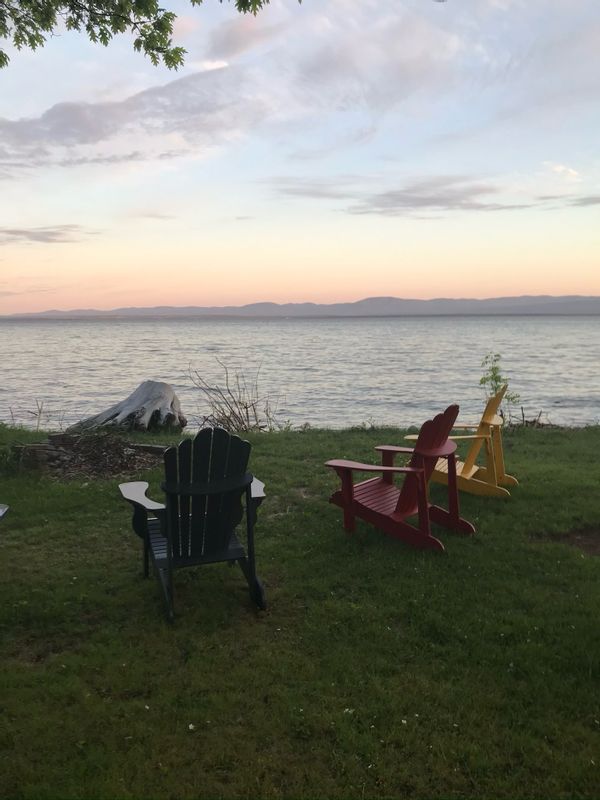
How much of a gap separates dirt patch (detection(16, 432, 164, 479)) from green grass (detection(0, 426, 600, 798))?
188 cm

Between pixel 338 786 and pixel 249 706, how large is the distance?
70cm

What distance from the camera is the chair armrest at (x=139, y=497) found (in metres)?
4.49

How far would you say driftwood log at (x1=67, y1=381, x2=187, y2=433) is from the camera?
11297mm

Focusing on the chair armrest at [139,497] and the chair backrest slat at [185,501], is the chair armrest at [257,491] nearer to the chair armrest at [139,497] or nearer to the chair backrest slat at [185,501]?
the chair backrest slat at [185,501]

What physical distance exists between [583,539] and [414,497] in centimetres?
161

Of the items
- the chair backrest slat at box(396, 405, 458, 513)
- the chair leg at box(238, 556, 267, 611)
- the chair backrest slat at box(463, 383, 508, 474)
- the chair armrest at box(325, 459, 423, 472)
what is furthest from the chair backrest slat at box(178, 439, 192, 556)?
the chair backrest slat at box(463, 383, 508, 474)

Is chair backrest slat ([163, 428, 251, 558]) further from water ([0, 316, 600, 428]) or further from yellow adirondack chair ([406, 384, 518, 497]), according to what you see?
water ([0, 316, 600, 428])

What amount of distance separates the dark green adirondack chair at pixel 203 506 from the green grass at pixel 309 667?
1.09ft

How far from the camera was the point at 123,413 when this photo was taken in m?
11.6

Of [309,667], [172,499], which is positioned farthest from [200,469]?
[309,667]

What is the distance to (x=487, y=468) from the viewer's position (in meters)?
6.96

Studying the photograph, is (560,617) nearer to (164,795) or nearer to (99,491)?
(164,795)

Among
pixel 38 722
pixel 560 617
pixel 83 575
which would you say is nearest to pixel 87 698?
pixel 38 722

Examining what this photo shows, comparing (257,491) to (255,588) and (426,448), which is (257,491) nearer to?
(255,588)
